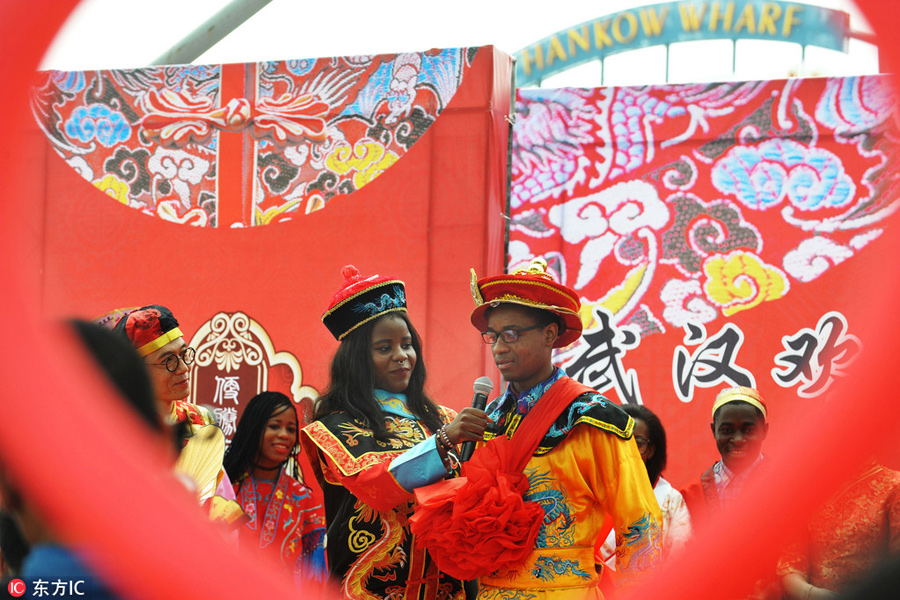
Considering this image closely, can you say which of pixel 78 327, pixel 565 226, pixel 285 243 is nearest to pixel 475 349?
pixel 565 226

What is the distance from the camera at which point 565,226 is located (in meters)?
4.61

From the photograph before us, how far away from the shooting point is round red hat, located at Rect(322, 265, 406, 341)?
3.38 m

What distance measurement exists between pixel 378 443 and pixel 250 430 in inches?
59.1

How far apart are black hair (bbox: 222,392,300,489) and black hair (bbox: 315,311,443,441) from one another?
42.7 inches

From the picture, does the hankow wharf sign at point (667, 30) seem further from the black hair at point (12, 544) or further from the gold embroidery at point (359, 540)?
the black hair at point (12, 544)

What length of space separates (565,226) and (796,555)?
2222mm

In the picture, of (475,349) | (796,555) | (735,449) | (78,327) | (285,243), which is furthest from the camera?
(285,243)

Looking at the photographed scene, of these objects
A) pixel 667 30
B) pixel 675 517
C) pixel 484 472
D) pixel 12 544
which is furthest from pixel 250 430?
pixel 667 30

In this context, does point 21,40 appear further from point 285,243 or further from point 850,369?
point 285,243

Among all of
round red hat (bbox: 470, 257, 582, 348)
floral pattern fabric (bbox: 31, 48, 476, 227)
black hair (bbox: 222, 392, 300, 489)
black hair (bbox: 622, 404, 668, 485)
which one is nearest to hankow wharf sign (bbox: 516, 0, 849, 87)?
floral pattern fabric (bbox: 31, 48, 476, 227)

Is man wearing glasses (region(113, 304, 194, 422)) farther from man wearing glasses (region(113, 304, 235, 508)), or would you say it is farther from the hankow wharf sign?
the hankow wharf sign

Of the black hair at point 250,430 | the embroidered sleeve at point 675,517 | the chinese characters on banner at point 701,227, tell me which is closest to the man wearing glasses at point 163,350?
the black hair at point 250,430

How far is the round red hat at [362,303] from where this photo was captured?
338 cm

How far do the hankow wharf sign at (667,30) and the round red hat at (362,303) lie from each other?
1519cm
